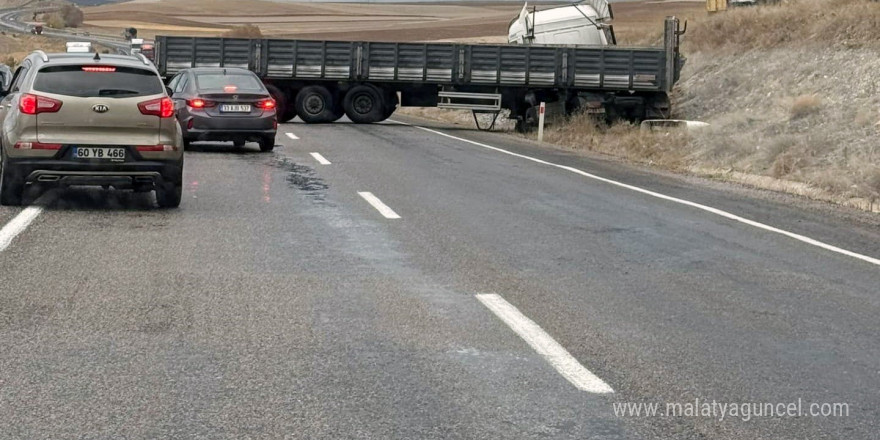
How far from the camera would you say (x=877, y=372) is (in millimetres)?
6445

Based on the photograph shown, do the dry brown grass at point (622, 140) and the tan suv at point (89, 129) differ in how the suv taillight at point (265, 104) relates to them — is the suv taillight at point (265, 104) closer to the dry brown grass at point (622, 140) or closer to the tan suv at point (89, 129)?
the dry brown grass at point (622, 140)

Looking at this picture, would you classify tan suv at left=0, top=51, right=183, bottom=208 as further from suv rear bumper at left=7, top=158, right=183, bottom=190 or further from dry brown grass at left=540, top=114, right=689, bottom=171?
dry brown grass at left=540, top=114, right=689, bottom=171

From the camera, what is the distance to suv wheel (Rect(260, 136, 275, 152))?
2112cm

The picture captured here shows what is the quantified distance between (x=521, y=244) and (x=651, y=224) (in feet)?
7.45

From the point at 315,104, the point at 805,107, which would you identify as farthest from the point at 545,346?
the point at 315,104

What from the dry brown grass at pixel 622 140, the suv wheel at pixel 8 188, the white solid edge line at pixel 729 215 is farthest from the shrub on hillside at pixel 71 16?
the suv wheel at pixel 8 188

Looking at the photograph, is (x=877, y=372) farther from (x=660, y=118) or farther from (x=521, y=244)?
(x=660, y=118)

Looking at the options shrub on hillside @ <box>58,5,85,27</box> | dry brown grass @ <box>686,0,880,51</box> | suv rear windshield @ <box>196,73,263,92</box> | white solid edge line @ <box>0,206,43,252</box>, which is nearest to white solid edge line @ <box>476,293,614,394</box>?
white solid edge line @ <box>0,206,43,252</box>

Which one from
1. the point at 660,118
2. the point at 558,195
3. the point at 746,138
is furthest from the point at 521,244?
the point at 660,118

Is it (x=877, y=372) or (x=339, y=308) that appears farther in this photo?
(x=339, y=308)

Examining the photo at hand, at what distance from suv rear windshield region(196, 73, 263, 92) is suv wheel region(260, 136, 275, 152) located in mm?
903

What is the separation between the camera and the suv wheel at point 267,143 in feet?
69.3

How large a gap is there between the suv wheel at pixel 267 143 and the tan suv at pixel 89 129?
845cm

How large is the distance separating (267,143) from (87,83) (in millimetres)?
8994
